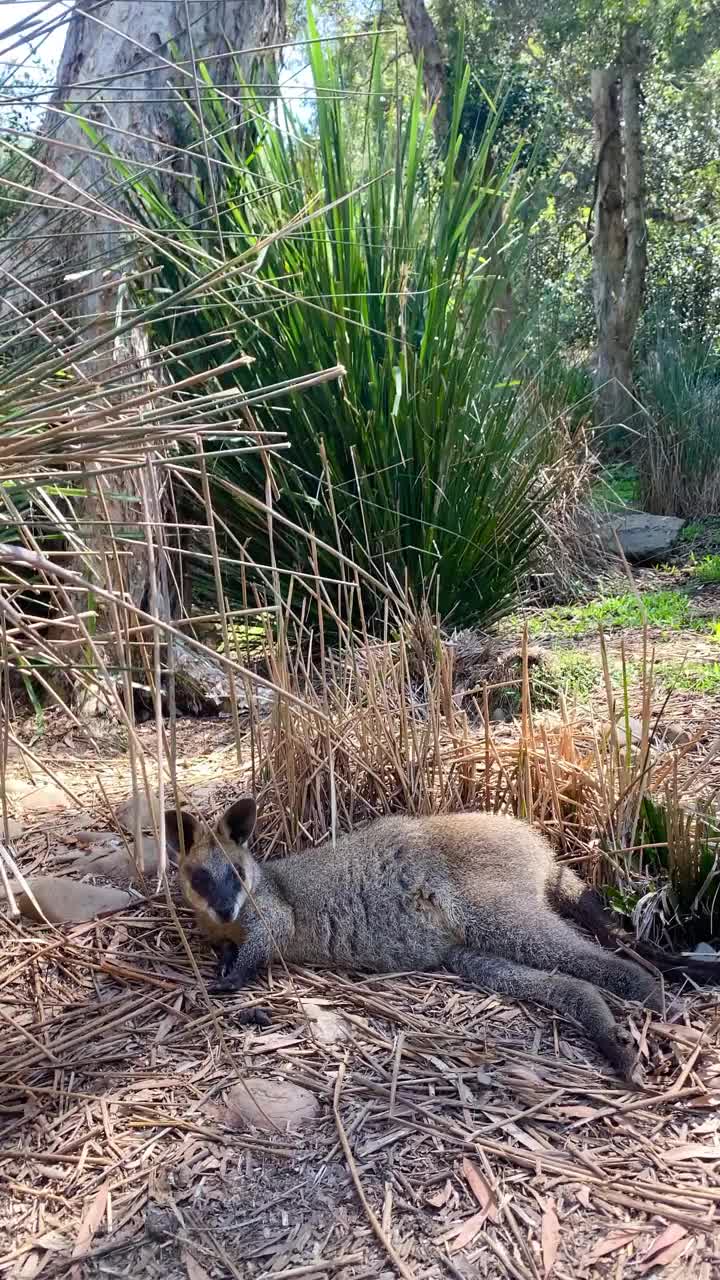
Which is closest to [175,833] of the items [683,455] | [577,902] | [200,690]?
[577,902]

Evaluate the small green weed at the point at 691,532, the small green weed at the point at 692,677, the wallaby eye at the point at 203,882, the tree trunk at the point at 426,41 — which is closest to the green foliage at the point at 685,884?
the wallaby eye at the point at 203,882

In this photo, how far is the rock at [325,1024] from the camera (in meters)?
2.60

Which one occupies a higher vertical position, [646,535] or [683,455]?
[683,455]

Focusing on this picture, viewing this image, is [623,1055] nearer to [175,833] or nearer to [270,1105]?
[270,1105]

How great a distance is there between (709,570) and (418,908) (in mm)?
6051

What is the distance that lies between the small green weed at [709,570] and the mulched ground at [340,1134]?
6.04m

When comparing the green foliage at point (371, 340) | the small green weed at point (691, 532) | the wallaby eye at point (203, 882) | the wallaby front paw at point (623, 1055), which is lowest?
the small green weed at point (691, 532)

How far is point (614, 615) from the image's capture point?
7152mm

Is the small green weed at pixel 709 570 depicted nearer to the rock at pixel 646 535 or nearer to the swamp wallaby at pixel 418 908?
the rock at pixel 646 535

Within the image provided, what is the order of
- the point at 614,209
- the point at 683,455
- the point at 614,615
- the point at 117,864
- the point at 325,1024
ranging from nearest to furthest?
the point at 325,1024 → the point at 117,864 → the point at 614,615 → the point at 683,455 → the point at 614,209

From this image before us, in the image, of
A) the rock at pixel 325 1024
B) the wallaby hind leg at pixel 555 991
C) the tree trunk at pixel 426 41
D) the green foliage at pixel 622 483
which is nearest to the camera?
the wallaby hind leg at pixel 555 991

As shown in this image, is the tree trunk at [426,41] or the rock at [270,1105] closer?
the rock at [270,1105]

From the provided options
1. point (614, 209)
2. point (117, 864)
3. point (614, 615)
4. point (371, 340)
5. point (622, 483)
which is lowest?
point (614, 615)

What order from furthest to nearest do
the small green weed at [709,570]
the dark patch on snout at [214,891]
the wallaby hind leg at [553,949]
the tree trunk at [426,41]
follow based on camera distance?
the tree trunk at [426,41], the small green weed at [709,570], the dark patch on snout at [214,891], the wallaby hind leg at [553,949]
